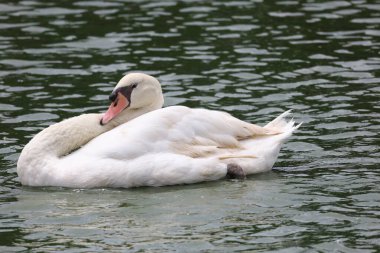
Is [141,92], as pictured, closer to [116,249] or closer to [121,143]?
[121,143]

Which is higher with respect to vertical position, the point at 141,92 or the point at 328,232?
the point at 141,92

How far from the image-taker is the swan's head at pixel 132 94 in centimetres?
1057

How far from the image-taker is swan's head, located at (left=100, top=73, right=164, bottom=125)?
34.7ft

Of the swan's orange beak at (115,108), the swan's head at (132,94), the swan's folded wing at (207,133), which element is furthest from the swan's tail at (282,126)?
the swan's orange beak at (115,108)

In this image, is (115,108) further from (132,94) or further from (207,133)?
(207,133)

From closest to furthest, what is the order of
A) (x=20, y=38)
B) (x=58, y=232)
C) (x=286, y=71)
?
(x=58, y=232) < (x=286, y=71) < (x=20, y=38)

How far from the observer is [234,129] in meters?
10.5

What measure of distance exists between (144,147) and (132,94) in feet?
2.82

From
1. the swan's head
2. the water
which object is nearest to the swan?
the swan's head

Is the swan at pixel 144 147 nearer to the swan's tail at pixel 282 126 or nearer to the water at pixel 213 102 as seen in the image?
the swan's tail at pixel 282 126

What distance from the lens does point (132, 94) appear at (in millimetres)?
10578

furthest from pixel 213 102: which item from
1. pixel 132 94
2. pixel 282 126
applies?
pixel 132 94

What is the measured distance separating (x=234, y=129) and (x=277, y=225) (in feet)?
7.26

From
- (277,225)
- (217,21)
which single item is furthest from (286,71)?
(277,225)
